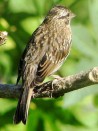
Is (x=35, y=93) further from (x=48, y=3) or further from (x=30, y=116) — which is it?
(x=48, y=3)

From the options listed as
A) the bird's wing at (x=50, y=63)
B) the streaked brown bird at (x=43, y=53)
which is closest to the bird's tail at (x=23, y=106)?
the streaked brown bird at (x=43, y=53)

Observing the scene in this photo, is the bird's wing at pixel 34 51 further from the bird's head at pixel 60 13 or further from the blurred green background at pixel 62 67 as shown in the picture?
the bird's head at pixel 60 13

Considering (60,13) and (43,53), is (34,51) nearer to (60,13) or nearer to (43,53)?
(43,53)

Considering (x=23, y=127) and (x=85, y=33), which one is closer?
(x=23, y=127)

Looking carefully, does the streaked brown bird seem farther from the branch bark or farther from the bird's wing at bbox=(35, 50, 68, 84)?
the branch bark

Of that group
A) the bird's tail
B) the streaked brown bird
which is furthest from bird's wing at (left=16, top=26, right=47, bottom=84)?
the bird's tail

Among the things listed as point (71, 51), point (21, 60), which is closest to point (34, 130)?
point (21, 60)

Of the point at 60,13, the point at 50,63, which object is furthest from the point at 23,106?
the point at 60,13
